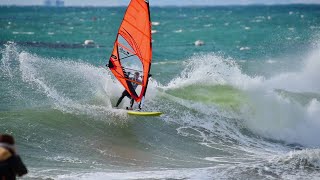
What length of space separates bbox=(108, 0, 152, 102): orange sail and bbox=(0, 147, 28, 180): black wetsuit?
8.68 metres

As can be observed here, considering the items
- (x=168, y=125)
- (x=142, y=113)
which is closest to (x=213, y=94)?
(x=168, y=125)

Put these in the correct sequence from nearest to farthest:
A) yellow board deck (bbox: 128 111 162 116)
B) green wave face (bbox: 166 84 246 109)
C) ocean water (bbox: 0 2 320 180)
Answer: ocean water (bbox: 0 2 320 180) < yellow board deck (bbox: 128 111 162 116) < green wave face (bbox: 166 84 246 109)

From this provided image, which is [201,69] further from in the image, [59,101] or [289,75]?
[59,101]

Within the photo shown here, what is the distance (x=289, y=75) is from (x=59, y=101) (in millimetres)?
12987

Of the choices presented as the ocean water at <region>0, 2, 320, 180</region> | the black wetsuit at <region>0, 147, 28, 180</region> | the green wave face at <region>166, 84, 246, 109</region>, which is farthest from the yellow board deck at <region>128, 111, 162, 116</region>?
the black wetsuit at <region>0, 147, 28, 180</region>

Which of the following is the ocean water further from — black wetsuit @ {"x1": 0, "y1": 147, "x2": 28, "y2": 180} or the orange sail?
black wetsuit @ {"x1": 0, "y1": 147, "x2": 28, "y2": 180}

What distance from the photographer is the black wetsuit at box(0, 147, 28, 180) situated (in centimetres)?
705

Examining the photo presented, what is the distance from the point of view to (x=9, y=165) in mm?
7098

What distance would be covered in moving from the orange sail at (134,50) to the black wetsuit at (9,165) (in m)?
8.68

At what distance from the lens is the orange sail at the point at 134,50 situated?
1577 cm

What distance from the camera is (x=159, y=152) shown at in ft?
48.3

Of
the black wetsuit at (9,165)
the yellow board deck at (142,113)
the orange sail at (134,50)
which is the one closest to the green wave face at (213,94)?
the orange sail at (134,50)

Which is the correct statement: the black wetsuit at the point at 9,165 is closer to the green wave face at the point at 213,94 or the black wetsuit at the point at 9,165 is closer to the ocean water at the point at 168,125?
the ocean water at the point at 168,125

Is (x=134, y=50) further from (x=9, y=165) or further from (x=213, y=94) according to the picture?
(x=9, y=165)
